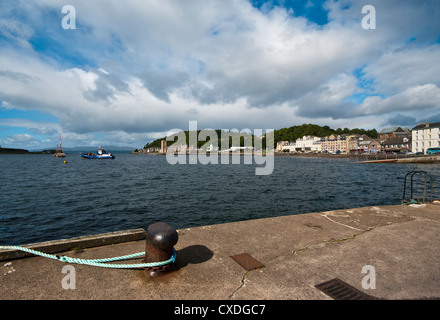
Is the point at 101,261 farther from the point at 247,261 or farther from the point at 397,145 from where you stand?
the point at 397,145

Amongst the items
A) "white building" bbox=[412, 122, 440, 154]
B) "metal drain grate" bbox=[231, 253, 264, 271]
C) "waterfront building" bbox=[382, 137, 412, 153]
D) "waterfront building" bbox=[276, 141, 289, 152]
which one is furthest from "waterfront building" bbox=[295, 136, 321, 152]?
"metal drain grate" bbox=[231, 253, 264, 271]

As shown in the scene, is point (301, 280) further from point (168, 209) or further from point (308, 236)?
point (168, 209)

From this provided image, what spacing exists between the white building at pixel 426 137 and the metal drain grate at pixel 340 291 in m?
105

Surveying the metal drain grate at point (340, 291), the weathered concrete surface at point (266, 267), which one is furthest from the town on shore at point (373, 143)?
the metal drain grate at point (340, 291)

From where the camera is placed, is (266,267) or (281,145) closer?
(266,267)

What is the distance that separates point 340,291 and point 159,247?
8.91 feet

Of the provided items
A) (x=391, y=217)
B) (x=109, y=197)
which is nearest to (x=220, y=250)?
(x=391, y=217)

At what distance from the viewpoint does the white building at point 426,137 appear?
78438mm

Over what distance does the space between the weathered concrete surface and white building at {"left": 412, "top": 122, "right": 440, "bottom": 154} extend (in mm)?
101667

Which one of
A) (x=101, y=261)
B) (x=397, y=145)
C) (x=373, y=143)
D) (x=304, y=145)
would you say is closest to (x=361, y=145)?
(x=373, y=143)

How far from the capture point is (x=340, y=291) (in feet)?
10.4

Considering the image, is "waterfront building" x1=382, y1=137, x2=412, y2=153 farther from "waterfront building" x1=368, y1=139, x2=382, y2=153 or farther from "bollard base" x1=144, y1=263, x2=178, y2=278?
"bollard base" x1=144, y1=263, x2=178, y2=278

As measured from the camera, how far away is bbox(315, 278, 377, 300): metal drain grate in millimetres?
3006

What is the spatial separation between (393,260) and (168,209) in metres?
13.2
